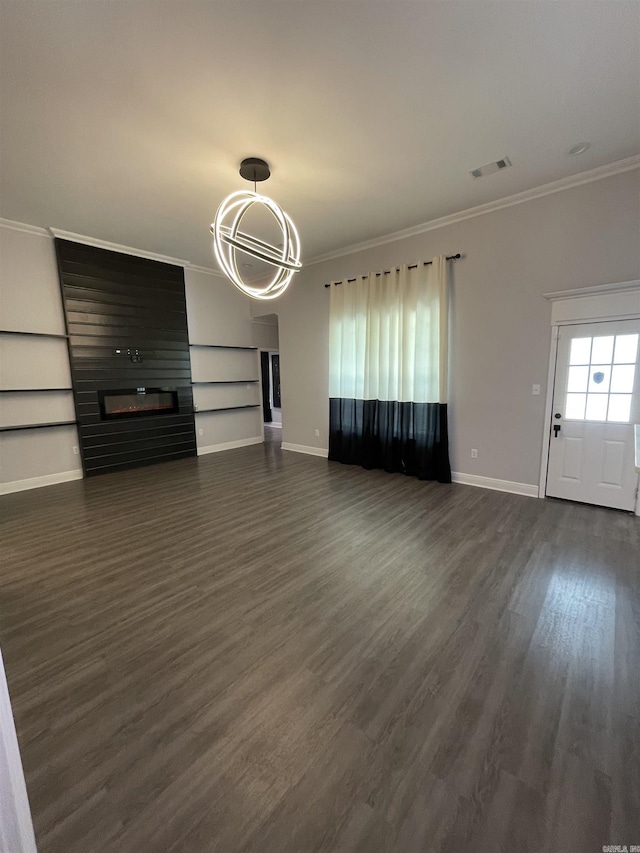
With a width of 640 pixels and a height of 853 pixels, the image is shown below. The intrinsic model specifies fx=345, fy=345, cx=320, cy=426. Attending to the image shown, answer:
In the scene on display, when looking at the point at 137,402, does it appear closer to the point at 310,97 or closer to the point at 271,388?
the point at 271,388

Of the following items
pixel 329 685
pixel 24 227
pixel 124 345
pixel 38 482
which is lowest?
pixel 329 685

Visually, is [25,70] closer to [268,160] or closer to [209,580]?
[268,160]

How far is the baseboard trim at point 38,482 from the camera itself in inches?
179

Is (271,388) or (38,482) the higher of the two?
(271,388)

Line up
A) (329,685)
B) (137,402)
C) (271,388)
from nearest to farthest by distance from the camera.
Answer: (329,685), (137,402), (271,388)

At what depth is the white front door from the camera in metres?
3.36

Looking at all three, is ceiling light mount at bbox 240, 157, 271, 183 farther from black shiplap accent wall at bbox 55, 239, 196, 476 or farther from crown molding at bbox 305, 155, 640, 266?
black shiplap accent wall at bbox 55, 239, 196, 476

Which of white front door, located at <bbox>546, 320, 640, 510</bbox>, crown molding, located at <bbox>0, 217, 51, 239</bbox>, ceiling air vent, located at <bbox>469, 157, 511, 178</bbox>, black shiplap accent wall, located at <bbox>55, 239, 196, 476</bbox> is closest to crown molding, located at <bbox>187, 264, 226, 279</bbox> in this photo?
black shiplap accent wall, located at <bbox>55, 239, 196, 476</bbox>

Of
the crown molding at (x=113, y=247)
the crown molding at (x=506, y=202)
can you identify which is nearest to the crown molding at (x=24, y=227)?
the crown molding at (x=113, y=247)

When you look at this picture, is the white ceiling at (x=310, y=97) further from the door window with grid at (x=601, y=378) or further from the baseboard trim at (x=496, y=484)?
the baseboard trim at (x=496, y=484)

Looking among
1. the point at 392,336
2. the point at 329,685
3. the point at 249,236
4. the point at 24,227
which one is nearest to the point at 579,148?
the point at 392,336

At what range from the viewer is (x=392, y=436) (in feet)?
16.4

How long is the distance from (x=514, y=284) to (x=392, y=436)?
7.78 feet

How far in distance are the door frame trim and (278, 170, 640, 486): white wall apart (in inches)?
2.8
